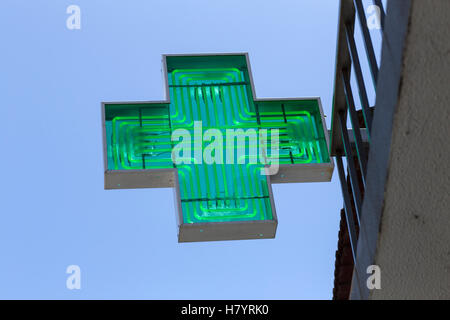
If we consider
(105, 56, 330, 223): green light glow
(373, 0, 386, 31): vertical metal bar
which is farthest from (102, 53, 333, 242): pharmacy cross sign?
(373, 0, 386, 31): vertical metal bar

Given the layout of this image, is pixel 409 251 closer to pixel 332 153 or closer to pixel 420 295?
pixel 420 295

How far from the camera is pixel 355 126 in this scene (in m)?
4.29

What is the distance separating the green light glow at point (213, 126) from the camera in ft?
18.5

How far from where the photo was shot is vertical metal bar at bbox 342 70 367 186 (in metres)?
4.14

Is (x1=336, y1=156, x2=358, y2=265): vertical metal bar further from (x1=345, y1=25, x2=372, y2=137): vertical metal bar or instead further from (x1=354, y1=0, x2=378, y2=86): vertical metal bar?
(x1=354, y1=0, x2=378, y2=86): vertical metal bar

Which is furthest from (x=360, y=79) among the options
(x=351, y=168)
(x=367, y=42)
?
(x=351, y=168)

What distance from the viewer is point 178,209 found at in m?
5.45

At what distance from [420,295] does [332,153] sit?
110 cm

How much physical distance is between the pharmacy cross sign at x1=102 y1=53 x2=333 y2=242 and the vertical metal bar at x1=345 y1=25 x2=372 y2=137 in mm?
1496

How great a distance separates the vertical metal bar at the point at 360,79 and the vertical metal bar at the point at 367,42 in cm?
18

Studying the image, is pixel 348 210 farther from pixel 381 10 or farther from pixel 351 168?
pixel 381 10

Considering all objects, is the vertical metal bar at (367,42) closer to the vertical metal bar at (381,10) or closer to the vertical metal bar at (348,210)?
the vertical metal bar at (381,10)

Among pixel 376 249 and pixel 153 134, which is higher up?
pixel 153 134
